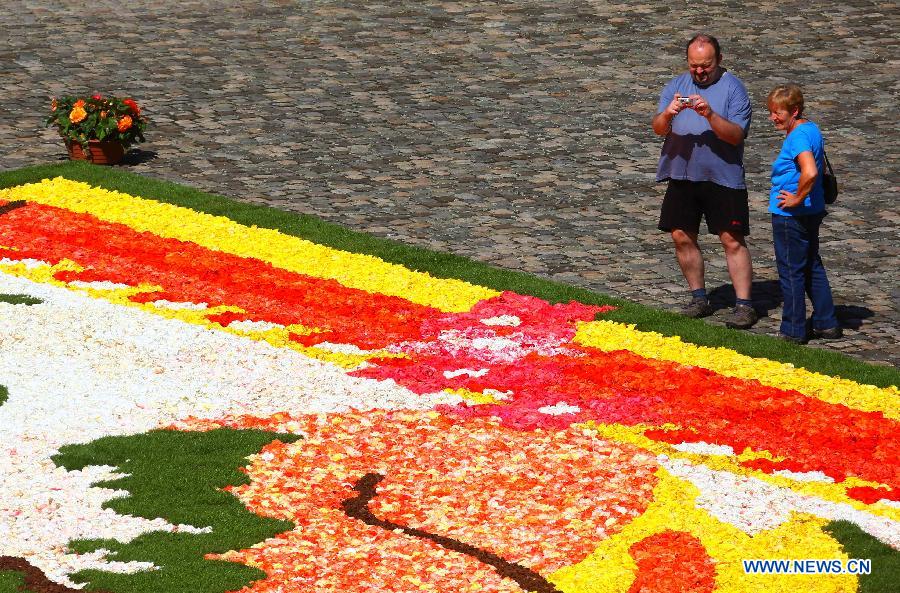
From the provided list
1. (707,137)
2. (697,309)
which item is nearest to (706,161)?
(707,137)

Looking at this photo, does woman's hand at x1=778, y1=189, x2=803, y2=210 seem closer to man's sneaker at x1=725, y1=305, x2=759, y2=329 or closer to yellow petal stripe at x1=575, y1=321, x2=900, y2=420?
man's sneaker at x1=725, y1=305, x2=759, y2=329

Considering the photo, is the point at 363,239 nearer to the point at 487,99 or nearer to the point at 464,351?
the point at 464,351

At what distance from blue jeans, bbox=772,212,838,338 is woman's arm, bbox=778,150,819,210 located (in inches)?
7.7

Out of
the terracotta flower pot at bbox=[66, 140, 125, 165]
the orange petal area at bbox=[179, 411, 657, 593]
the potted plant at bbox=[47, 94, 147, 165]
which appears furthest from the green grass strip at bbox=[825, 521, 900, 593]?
the terracotta flower pot at bbox=[66, 140, 125, 165]

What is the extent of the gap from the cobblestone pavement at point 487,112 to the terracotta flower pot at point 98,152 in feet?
0.90

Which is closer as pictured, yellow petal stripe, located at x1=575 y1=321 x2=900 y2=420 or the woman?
yellow petal stripe, located at x1=575 y1=321 x2=900 y2=420

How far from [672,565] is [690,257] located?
18.5 ft

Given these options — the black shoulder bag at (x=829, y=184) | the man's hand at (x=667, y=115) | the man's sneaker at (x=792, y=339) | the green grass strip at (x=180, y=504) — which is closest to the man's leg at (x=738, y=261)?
the man's sneaker at (x=792, y=339)

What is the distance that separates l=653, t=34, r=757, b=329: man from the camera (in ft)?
44.1

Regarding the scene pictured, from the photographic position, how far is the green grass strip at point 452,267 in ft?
42.3

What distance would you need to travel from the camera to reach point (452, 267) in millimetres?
15750

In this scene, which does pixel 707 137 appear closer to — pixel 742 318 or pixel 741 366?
pixel 742 318

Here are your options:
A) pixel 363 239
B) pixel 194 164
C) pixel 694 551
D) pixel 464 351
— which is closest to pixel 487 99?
pixel 194 164

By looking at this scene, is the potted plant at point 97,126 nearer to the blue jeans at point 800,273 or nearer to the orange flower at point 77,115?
the orange flower at point 77,115
